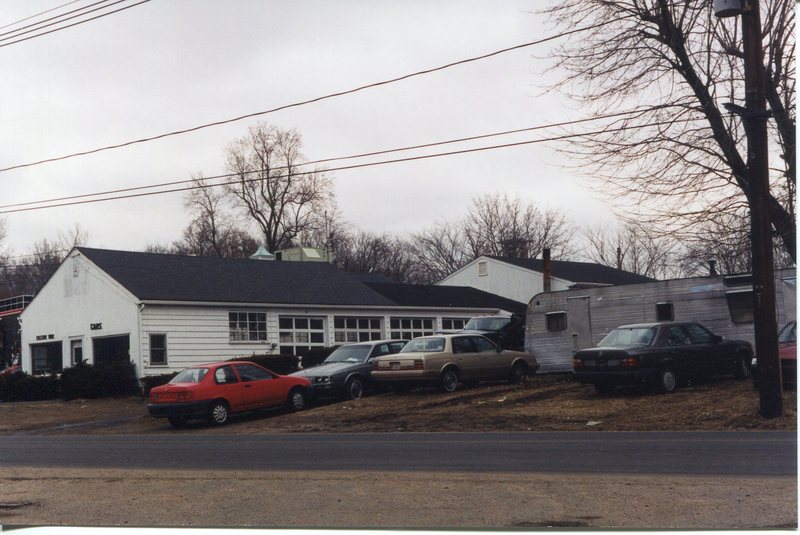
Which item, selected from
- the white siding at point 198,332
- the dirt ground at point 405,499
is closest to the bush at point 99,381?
the white siding at point 198,332

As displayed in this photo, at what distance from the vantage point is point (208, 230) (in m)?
54.9

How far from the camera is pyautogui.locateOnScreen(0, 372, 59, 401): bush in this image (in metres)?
34.7

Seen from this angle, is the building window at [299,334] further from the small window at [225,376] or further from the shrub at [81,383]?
the small window at [225,376]

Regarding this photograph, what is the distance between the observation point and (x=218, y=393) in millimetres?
23453

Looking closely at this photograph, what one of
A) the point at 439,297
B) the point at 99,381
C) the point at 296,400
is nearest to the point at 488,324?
the point at 296,400

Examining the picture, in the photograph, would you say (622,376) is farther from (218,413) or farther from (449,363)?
(218,413)

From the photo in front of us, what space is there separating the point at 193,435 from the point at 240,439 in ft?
6.99

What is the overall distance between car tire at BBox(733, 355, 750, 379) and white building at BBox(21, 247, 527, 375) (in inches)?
705

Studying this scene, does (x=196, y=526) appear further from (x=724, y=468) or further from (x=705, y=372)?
(x=705, y=372)

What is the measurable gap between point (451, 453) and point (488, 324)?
17.7 m

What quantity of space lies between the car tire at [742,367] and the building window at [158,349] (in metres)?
18.9

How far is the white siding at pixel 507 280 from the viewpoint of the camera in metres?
55.5

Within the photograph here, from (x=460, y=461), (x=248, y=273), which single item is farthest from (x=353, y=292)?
(x=460, y=461)

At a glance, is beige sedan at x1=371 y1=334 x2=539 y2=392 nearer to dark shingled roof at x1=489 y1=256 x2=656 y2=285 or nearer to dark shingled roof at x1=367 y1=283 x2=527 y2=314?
dark shingled roof at x1=367 y1=283 x2=527 y2=314
